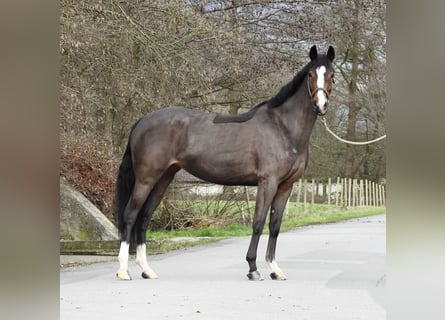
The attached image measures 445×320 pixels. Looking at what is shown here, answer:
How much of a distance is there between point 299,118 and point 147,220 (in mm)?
1744

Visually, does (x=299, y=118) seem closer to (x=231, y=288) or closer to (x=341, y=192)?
(x=231, y=288)

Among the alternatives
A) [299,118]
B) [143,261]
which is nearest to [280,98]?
[299,118]

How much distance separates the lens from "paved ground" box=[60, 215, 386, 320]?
4.52 meters

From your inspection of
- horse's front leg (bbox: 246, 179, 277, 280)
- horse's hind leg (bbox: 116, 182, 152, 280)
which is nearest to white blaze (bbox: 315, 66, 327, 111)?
horse's front leg (bbox: 246, 179, 277, 280)

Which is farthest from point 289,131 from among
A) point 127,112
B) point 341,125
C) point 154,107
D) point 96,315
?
point 341,125

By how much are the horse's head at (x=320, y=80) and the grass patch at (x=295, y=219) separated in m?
5.67

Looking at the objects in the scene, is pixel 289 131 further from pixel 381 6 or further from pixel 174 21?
pixel 381 6

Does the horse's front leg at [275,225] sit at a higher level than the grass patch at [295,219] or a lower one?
higher

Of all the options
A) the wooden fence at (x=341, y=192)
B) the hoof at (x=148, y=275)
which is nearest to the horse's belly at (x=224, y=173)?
the hoof at (x=148, y=275)

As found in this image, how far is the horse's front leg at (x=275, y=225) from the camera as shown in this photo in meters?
6.25

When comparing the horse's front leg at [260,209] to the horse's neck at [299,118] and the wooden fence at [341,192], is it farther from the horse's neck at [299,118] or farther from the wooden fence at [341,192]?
the wooden fence at [341,192]

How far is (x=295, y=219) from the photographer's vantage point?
611 inches
